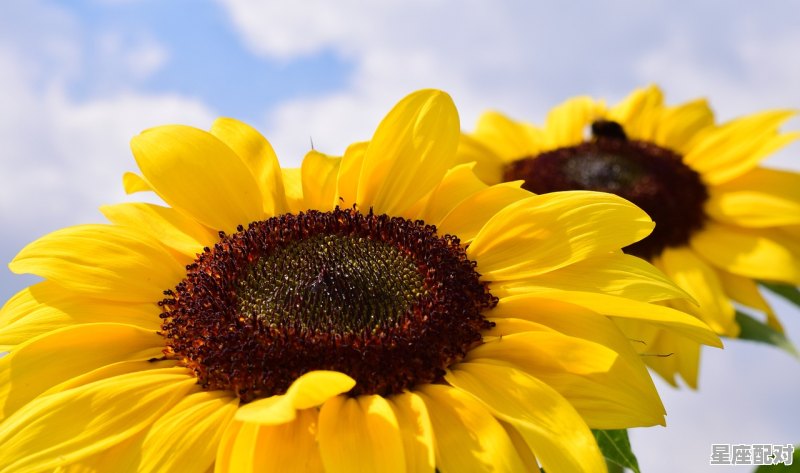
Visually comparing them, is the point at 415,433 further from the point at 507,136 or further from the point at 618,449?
the point at 507,136

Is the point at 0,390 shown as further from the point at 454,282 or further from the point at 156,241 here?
the point at 454,282

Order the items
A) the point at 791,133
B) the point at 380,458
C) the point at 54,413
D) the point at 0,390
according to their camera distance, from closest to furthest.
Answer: the point at 380,458 → the point at 54,413 → the point at 0,390 → the point at 791,133

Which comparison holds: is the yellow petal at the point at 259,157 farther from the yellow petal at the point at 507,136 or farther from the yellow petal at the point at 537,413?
the yellow petal at the point at 507,136

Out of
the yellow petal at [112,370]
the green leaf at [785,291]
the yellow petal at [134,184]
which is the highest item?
the yellow petal at [134,184]

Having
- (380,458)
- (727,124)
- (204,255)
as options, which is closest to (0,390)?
(204,255)

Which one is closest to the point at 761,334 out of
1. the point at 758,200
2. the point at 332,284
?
the point at 758,200

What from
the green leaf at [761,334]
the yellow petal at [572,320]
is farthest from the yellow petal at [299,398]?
the green leaf at [761,334]

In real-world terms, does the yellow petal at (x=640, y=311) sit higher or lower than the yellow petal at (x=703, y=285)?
higher
